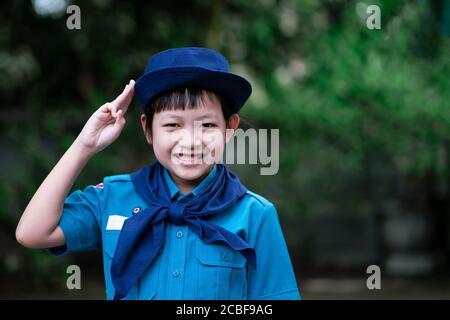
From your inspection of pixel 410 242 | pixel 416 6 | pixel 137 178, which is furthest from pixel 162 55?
pixel 410 242

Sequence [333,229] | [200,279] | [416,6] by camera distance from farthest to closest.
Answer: [333,229]
[416,6]
[200,279]

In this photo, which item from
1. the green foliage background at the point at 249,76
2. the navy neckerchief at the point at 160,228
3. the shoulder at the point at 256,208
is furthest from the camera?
the green foliage background at the point at 249,76

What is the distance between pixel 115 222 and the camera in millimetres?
1993

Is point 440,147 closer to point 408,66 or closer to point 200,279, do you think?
point 408,66

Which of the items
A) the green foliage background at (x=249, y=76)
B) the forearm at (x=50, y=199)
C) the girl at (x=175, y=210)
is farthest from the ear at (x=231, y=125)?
the green foliage background at (x=249, y=76)

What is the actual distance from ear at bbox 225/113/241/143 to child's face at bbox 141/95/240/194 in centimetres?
9

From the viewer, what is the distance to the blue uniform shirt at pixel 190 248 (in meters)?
1.91

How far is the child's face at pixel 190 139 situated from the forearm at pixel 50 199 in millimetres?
214

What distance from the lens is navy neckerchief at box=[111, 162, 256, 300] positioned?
1.90 metres

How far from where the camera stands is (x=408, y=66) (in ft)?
20.7

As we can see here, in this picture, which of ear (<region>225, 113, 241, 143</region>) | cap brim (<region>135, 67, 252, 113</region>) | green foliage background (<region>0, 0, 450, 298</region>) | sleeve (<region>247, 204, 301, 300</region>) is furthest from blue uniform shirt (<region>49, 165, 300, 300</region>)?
green foliage background (<region>0, 0, 450, 298</region>)

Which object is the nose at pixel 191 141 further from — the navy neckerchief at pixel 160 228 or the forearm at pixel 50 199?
the forearm at pixel 50 199

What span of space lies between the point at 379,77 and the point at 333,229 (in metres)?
3.50

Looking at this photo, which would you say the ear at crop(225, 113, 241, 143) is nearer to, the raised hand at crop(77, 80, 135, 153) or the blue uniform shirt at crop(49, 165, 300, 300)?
the blue uniform shirt at crop(49, 165, 300, 300)
